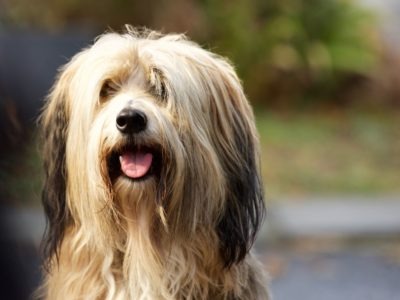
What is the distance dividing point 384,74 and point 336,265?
7318 millimetres

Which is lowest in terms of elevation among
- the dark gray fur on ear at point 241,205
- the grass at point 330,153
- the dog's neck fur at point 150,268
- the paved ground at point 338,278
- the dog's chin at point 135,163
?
the paved ground at point 338,278

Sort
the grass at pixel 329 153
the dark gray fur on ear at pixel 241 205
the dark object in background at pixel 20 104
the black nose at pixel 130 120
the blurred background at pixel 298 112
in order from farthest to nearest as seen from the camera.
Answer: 1. the grass at pixel 329 153
2. the blurred background at pixel 298 112
3. the dark gray fur on ear at pixel 241 205
4. the black nose at pixel 130 120
5. the dark object in background at pixel 20 104

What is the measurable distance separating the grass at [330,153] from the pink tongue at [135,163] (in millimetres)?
6347

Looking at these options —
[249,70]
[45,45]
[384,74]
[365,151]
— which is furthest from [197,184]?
[384,74]

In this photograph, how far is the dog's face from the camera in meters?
3.59

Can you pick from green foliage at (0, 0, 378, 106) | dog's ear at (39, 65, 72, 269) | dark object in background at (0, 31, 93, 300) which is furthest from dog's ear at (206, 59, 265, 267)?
green foliage at (0, 0, 378, 106)

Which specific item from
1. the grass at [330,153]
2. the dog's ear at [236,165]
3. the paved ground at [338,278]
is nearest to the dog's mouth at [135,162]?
the dog's ear at [236,165]

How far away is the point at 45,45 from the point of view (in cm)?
755

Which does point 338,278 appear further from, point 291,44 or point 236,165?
point 291,44

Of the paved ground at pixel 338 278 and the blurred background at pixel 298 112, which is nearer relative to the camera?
the blurred background at pixel 298 112

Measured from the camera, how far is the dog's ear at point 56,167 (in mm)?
3893

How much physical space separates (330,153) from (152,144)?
8.38 m

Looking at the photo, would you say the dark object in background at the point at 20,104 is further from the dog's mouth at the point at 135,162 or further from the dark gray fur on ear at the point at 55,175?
the dog's mouth at the point at 135,162

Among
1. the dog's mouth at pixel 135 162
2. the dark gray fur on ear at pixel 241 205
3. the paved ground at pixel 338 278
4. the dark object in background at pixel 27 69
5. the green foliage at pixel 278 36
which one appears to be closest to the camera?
the dog's mouth at pixel 135 162
